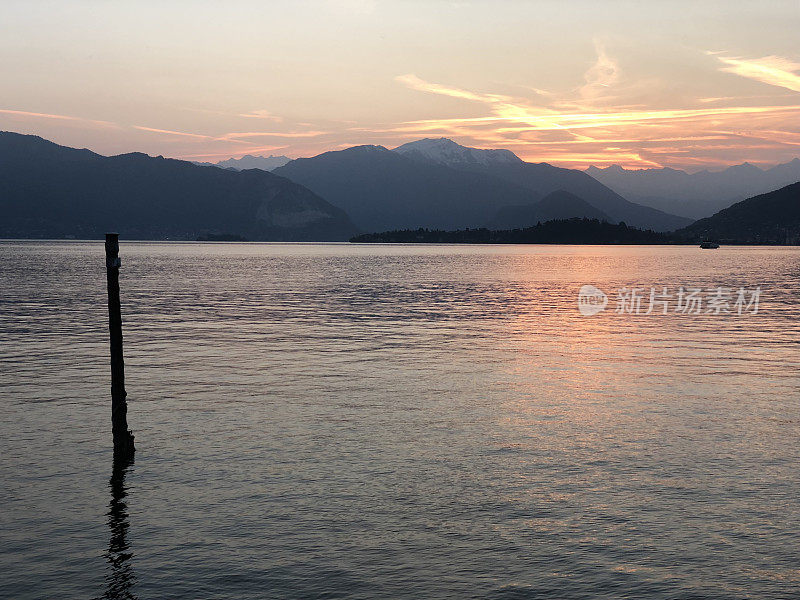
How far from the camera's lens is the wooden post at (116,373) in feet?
69.7

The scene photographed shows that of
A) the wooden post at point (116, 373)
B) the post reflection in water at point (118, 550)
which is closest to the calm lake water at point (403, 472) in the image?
the post reflection in water at point (118, 550)

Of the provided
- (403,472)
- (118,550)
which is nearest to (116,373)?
(403,472)

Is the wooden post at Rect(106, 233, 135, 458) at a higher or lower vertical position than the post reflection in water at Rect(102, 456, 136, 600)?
higher

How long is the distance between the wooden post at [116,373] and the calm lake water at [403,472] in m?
0.56

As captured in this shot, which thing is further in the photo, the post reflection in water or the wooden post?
the wooden post

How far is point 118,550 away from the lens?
571 inches

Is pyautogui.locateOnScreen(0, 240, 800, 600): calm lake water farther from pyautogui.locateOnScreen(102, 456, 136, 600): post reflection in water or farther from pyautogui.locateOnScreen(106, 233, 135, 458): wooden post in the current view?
pyautogui.locateOnScreen(106, 233, 135, 458): wooden post

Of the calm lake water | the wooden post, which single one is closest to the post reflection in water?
the calm lake water

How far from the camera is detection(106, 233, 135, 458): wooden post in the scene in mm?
21234

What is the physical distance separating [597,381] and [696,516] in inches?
656

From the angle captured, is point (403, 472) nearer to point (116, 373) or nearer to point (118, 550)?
point (118, 550)

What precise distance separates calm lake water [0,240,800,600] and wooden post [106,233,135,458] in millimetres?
563

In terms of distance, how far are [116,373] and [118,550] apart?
9.51 m

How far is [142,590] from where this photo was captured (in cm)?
1291
